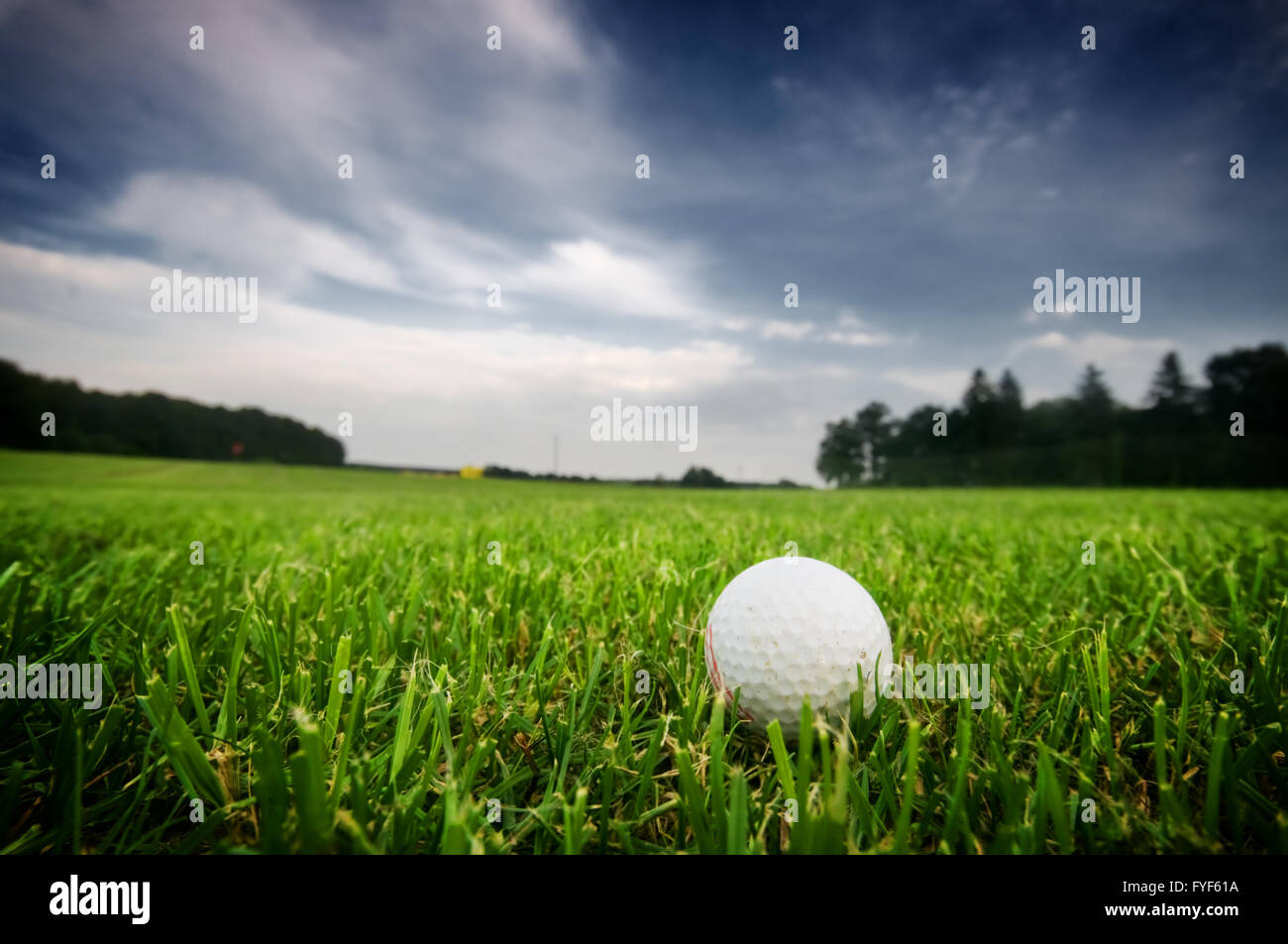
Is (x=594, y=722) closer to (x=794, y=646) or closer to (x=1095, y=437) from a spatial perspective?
(x=794, y=646)

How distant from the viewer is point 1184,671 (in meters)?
1.44

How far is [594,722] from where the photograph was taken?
1.55 meters

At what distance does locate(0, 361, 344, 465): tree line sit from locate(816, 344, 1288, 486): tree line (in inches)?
1643

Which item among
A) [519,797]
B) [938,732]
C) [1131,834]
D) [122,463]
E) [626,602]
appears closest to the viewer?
[1131,834]

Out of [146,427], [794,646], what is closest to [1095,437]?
[794,646]

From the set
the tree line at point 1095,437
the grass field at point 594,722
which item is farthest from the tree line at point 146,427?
the grass field at point 594,722

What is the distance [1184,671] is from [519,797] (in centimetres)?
153

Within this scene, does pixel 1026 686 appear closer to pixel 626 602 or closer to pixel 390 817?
pixel 626 602

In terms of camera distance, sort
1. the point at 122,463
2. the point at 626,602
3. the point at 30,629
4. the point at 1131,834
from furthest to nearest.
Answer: the point at 122,463
the point at 626,602
the point at 30,629
the point at 1131,834

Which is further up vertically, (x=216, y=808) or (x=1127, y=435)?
(x=1127, y=435)

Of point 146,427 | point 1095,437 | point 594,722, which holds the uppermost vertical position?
point 146,427

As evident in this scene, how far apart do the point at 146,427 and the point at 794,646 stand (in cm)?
6176

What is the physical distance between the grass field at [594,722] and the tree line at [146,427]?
52.4m
